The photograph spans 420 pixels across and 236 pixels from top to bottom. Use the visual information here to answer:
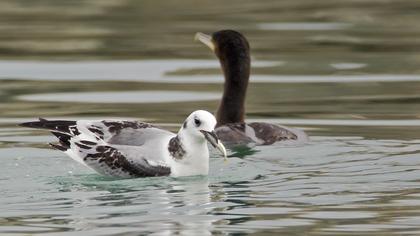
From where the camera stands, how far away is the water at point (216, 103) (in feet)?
36.2

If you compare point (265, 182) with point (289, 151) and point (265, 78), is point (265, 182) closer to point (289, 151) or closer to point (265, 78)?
point (289, 151)

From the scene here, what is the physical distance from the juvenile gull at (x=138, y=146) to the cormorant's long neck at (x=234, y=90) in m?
2.40

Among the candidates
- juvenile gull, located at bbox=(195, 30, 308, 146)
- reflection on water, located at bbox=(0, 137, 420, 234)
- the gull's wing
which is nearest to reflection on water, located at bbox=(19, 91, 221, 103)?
juvenile gull, located at bbox=(195, 30, 308, 146)

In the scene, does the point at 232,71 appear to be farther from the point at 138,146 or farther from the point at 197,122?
the point at 197,122

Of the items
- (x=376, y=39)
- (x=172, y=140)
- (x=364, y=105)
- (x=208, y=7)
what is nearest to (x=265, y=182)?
(x=172, y=140)

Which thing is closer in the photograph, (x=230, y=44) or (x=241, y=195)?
(x=241, y=195)

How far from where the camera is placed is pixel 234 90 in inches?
603

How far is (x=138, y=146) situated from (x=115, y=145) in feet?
0.63

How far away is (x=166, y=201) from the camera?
455 inches

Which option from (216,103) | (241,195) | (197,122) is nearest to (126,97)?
(216,103)

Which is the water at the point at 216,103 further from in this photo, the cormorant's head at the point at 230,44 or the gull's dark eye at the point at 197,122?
the cormorant's head at the point at 230,44

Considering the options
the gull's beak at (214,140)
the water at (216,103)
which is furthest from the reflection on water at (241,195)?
the gull's beak at (214,140)

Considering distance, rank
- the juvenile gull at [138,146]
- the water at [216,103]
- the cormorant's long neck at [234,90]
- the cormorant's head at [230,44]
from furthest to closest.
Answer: the cormorant's head at [230,44], the cormorant's long neck at [234,90], the juvenile gull at [138,146], the water at [216,103]

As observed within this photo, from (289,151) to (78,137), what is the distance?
6.69ft
